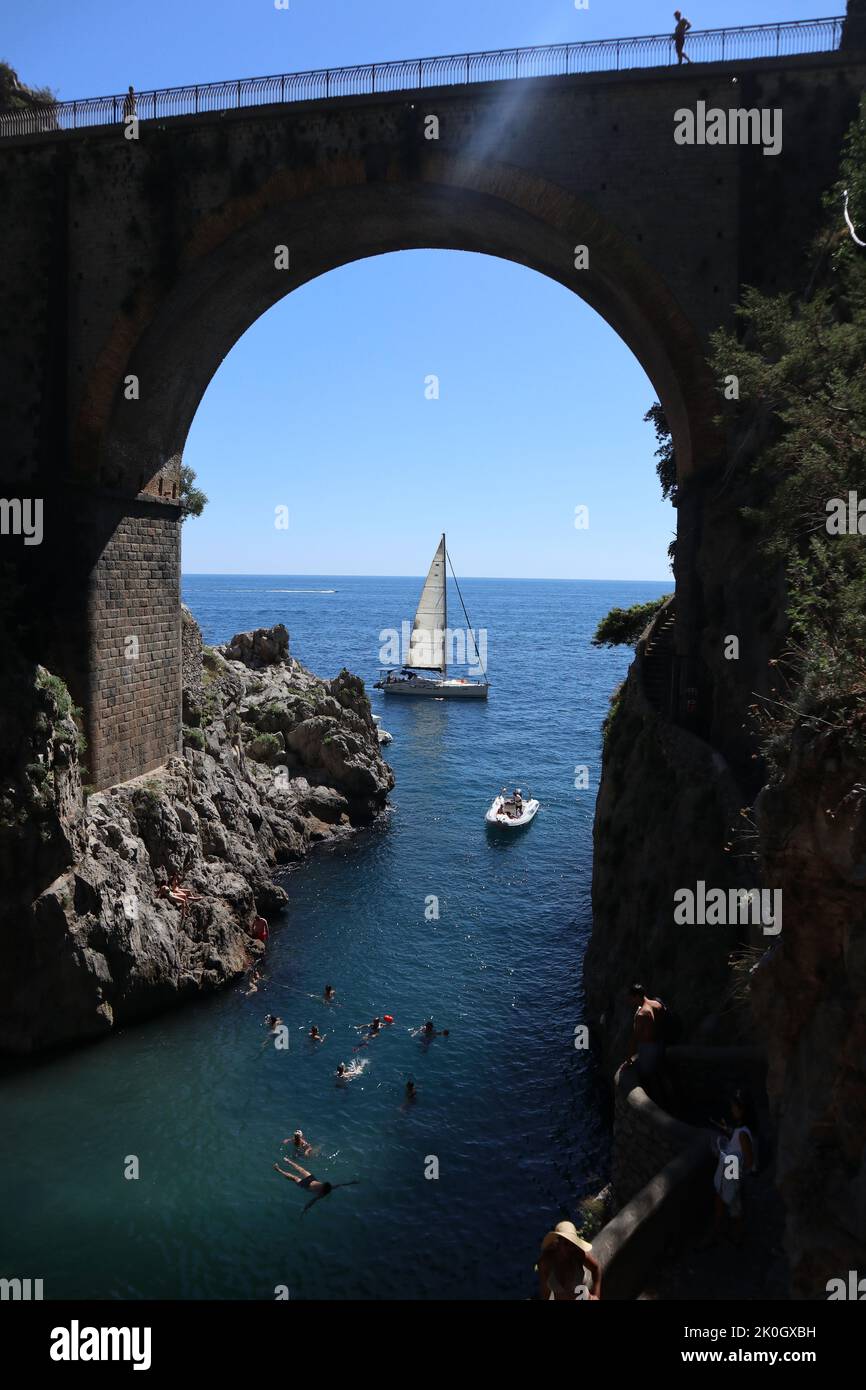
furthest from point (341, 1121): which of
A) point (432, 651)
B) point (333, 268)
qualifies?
point (432, 651)

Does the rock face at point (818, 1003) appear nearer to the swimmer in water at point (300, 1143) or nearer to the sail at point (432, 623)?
the swimmer in water at point (300, 1143)

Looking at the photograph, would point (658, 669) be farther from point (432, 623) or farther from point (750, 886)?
point (432, 623)

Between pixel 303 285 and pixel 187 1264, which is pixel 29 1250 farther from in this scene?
pixel 303 285

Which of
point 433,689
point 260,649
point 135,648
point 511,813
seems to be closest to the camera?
point 135,648

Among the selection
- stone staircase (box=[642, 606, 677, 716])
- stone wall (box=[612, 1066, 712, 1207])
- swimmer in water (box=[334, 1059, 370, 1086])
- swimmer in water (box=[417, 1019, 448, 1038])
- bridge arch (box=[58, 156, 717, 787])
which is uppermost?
bridge arch (box=[58, 156, 717, 787])

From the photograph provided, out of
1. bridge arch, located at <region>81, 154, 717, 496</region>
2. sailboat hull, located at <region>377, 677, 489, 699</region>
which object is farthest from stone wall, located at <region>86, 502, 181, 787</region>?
sailboat hull, located at <region>377, 677, 489, 699</region>

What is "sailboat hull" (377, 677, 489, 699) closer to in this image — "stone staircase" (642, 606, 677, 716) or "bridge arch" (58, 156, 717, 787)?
"bridge arch" (58, 156, 717, 787)

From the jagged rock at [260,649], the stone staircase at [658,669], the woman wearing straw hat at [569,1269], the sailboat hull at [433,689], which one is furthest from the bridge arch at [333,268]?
the sailboat hull at [433,689]
